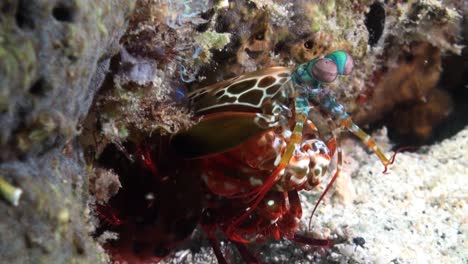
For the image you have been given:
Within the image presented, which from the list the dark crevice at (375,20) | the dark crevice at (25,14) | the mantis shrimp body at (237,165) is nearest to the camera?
the dark crevice at (25,14)

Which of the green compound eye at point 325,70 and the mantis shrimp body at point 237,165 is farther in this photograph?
the mantis shrimp body at point 237,165

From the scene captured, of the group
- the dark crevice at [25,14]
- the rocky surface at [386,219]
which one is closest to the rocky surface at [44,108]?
the dark crevice at [25,14]

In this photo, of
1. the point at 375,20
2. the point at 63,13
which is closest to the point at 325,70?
the point at 63,13

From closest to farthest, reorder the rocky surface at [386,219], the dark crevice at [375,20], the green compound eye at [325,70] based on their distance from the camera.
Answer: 1. the green compound eye at [325,70]
2. the rocky surface at [386,219]
3. the dark crevice at [375,20]

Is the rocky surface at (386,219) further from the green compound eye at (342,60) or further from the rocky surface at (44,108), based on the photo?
the rocky surface at (44,108)

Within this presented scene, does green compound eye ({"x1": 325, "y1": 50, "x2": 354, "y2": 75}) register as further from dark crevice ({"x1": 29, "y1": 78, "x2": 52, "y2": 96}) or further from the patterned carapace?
dark crevice ({"x1": 29, "y1": 78, "x2": 52, "y2": 96})

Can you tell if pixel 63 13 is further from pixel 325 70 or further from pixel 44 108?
pixel 325 70

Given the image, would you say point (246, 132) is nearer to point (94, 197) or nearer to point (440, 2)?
point (94, 197)

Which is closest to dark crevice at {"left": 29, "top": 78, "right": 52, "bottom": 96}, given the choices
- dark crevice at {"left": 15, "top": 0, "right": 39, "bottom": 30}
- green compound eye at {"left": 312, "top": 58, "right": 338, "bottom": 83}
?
dark crevice at {"left": 15, "top": 0, "right": 39, "bottom": 30}

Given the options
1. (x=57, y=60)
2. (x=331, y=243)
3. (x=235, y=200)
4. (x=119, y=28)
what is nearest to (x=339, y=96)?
(x=331, y=243)

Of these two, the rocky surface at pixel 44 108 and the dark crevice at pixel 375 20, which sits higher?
the rocky surface at pixel 44 108

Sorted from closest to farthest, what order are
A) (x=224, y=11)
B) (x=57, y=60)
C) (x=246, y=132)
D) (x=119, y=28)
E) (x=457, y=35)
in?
(x=57, y=60) < (x=119, y=28) < (x=246, y=132) < (x=224, y=11) < (x=457, y=35)
